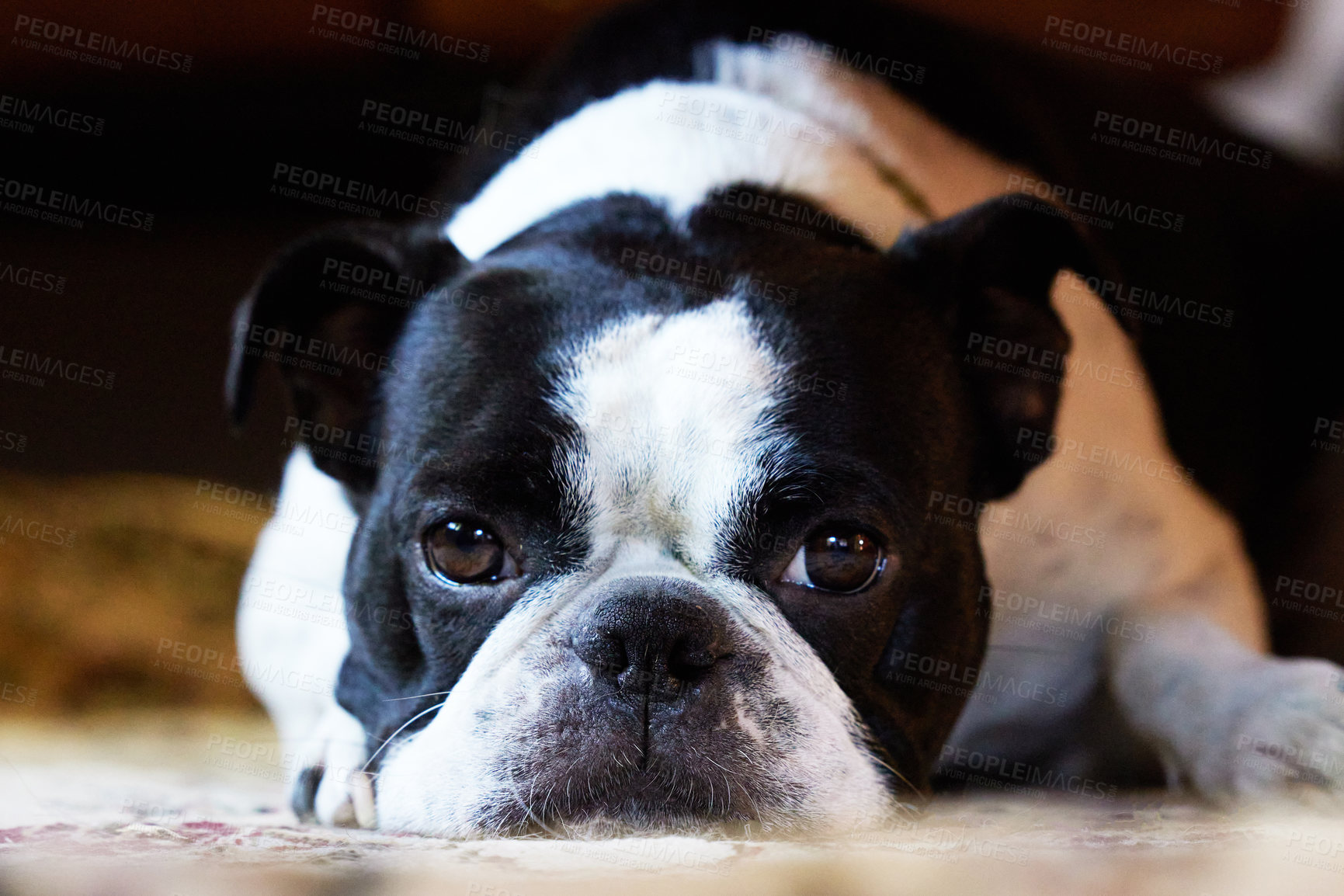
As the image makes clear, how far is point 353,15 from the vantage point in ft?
14.6

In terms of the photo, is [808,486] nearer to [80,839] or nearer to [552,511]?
[552,511]

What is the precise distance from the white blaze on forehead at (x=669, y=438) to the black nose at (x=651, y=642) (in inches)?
6.5

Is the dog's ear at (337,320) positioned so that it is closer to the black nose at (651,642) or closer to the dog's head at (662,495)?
the dog's head at (662,495)

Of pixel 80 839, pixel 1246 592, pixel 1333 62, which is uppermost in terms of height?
pixel 1333 62

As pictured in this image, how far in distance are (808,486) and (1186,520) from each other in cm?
130

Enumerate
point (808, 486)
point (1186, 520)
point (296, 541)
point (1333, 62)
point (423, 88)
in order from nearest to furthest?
point (808, 486), point (296, 541), point (1186, 520), point (1333, 62), point (423, 88)

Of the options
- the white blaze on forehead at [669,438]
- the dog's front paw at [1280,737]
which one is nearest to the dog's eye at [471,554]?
the white blaze on forehead at [669,438]

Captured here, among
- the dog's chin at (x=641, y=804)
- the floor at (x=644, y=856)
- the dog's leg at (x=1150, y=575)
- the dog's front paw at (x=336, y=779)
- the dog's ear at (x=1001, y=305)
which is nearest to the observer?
the floor at (x=644, y=856)

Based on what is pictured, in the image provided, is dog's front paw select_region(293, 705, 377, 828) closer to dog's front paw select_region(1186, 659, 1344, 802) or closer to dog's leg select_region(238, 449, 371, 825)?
dog's leg select_region(238, 449, 371, 825)

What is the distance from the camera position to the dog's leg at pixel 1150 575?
229cm

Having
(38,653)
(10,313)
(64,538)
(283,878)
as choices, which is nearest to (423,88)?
(10,313)

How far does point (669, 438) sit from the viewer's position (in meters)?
1.90

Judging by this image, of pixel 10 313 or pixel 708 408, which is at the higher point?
pixel 10 313

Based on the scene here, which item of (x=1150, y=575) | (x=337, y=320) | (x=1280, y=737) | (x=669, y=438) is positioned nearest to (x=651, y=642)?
(x=669, y=438)
